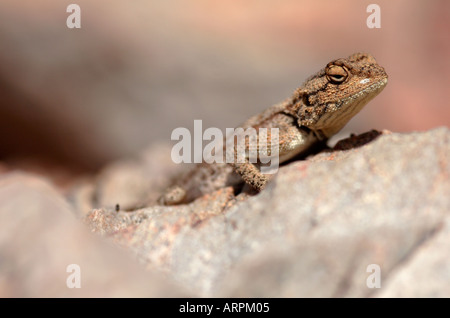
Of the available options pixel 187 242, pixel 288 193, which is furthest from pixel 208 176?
pixel 288 193

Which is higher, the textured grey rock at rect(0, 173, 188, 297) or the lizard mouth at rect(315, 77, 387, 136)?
the lizard mouth at rect(315, 77, 387, 136)

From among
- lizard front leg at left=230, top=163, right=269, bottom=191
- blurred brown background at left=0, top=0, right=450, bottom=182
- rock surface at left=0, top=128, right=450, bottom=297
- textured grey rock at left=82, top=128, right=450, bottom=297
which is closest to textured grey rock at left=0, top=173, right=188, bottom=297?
rock surface at left=0, top=128, right=450, bottom=297

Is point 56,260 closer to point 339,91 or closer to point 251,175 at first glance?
point 251,175

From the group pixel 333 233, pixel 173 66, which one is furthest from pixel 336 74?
pixel 173 66

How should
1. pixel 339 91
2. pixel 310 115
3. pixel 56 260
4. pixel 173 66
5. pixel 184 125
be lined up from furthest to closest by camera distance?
pixel 184 125, pixel 173 66, pixel 310 115, pixel 339 91, pixel 56 260

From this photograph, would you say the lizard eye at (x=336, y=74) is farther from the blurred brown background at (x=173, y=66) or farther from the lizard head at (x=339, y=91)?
the blurred brown background at (x=173, y=66)

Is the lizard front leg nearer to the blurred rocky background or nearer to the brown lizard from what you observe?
the brown lizard
